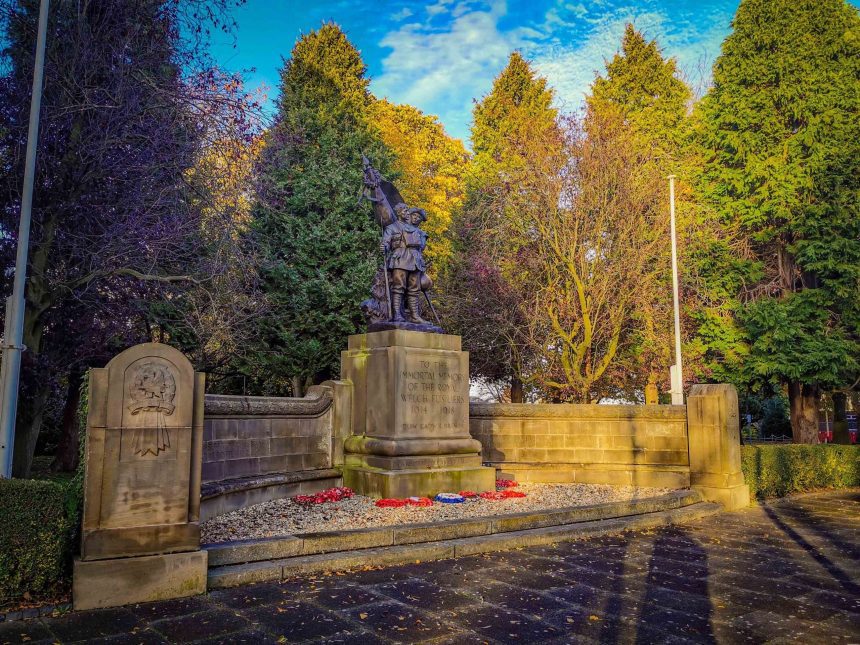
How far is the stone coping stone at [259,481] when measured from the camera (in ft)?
26.5

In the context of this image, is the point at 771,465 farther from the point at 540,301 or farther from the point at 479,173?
the point at 479,173

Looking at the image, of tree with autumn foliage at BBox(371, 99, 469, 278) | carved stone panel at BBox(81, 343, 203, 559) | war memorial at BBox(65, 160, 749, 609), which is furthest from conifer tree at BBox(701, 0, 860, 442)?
carved stone panel at BBox(81, 343, 203, 559)

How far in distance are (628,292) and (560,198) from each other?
149 inches

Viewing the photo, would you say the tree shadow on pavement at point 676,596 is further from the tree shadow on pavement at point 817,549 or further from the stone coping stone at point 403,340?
the stone coping stone at point 403,340

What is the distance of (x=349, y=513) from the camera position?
8.62 meters

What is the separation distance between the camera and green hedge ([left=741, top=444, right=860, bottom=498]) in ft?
41.5

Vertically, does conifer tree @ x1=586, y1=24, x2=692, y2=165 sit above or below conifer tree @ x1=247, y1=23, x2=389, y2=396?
above

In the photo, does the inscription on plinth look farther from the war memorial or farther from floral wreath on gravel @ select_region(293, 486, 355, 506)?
floral wreath on gravel @ select_region(293, 486, 355, 506)

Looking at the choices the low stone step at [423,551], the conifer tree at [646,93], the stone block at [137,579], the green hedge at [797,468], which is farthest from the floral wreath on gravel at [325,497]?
the conifer tree at [646,93]

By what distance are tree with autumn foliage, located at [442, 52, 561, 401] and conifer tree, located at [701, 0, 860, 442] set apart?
20.1 ft

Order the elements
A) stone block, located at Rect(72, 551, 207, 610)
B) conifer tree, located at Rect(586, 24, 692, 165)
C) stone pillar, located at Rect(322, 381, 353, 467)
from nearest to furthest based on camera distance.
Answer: stone block, located at Rect(72, 551, 207, 610) < stone pillar, located at Rect(322, 381, 353, 467) < conifer tree, located at Rect(586, 24, 692, 165)

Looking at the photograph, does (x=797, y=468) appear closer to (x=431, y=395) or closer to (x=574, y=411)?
(x=574, y=411)

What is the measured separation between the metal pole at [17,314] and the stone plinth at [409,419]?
4828 millimetres

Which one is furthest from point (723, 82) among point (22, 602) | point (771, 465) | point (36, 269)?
point (22, 602)
